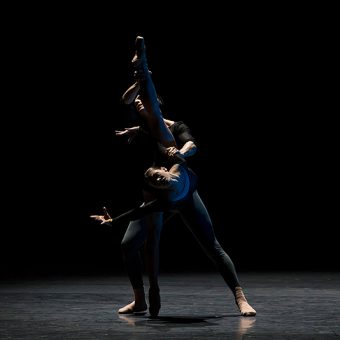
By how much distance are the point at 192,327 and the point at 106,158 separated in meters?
5.74

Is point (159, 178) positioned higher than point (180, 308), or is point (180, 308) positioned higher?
point (159, 178)

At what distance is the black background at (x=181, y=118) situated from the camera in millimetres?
9617

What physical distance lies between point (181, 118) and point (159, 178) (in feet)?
17.0

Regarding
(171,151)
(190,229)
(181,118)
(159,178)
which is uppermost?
(181,118)

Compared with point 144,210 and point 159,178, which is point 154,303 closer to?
point 144,210

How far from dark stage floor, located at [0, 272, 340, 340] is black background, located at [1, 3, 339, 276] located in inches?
85.0

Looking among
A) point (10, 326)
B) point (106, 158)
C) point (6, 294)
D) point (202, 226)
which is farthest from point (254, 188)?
point (10, 326)

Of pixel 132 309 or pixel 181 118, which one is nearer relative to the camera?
pixel 132 309

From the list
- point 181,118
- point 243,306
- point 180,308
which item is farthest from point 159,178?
point 181,118

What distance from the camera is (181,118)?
9.80 metres

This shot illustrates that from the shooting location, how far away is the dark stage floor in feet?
14.0

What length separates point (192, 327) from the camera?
14.7ft

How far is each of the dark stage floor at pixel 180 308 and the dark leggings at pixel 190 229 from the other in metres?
0.25

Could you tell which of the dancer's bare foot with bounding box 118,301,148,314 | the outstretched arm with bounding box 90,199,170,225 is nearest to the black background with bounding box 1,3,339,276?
the dancer's bare foot with bounding box 118,301,148,314
